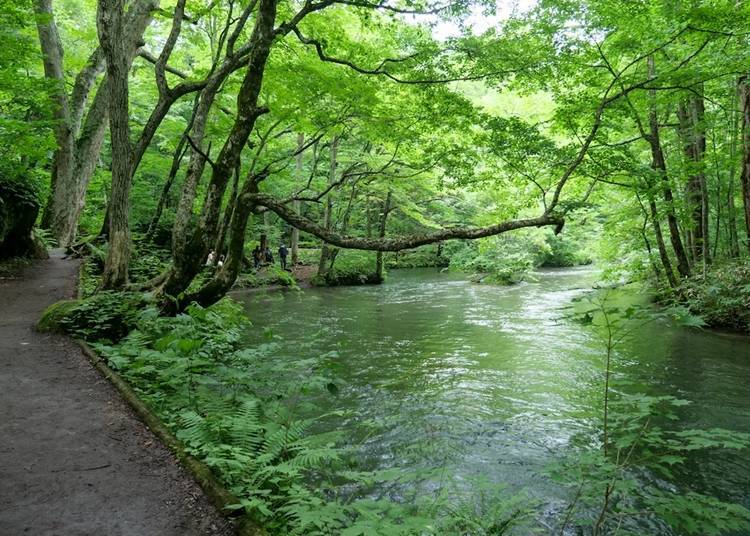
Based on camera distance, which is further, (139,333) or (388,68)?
(388,68)

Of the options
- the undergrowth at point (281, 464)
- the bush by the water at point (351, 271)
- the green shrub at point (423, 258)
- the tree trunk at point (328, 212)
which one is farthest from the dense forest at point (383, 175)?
the green shrub at point (423, 258)

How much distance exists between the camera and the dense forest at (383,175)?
3689 mm

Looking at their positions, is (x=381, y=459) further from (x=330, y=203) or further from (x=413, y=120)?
(x=330, y=203)

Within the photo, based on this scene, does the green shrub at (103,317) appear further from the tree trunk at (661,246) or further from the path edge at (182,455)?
the tree trunk at (661,246)

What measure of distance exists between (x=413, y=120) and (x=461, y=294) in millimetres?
9207

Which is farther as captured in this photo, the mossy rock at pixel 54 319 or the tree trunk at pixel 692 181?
the tree trunk at pixel 692 181

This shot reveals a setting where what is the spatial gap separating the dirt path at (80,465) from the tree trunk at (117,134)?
8.63 ft

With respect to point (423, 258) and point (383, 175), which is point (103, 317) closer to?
point (383, 175)

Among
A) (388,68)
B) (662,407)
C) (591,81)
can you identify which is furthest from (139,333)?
(591,81)

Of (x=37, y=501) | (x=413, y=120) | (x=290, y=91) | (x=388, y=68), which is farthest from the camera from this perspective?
(x=413, y=120)

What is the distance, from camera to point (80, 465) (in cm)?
332

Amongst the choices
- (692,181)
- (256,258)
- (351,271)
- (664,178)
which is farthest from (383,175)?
(692,181)

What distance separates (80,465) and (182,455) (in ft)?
2.38

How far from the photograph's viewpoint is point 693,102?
12.1 metres
